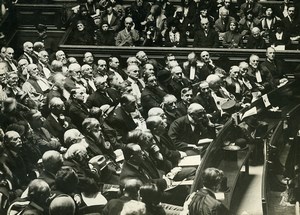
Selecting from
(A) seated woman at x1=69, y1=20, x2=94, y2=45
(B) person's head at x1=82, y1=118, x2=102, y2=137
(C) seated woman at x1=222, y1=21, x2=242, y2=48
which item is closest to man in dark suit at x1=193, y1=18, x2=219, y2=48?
(C) seated woman at x1=222, y1=21, x2=242, y2=48

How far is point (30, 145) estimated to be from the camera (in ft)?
47.8

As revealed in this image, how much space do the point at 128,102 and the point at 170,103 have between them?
75 cm

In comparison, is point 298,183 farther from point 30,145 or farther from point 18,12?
point 18,12

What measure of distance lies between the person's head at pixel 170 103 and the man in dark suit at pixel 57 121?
1.68 metres

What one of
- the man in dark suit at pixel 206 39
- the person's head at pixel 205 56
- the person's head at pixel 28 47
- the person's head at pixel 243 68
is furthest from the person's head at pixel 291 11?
the person's head at pixel 28 47

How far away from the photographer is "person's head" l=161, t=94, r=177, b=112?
1560 centimetres

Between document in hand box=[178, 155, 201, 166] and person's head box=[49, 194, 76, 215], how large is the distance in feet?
7.10

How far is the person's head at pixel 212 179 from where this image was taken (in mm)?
13984

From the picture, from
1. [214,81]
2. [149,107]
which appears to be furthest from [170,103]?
[214,81]

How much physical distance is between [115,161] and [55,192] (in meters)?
1.52

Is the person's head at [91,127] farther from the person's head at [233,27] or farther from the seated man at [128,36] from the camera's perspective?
the person's head at [233,27]

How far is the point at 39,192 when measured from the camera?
13531mm

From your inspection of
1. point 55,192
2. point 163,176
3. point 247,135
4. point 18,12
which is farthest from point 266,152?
point 18,12

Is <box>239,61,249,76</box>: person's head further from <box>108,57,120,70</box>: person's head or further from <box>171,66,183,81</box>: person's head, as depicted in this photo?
<box>108,57,120,70</box>: person's head
